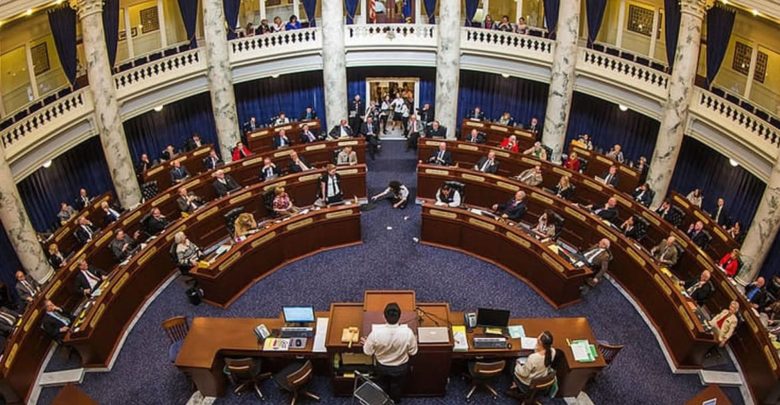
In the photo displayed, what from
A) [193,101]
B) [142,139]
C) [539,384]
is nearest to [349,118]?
[193,101]

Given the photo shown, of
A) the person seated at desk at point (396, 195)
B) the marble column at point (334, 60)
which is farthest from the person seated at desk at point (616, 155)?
the marble column at point (334, 60)

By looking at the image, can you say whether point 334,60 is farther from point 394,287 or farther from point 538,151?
point 394,287

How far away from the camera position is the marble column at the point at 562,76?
47.0 ft

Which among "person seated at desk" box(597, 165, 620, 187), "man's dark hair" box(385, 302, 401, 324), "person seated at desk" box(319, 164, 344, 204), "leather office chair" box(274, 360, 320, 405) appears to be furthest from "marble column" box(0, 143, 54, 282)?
"person seated at desk" box(597, 165, 620, 187)

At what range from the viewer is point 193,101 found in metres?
16.6

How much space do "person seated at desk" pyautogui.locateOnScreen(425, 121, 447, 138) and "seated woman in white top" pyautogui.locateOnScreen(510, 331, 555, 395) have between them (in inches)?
337

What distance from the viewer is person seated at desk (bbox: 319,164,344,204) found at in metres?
13.4

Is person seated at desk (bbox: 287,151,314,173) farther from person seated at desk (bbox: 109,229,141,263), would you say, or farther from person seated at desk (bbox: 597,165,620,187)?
person seated at desk (bbox: 597,165,620,187)

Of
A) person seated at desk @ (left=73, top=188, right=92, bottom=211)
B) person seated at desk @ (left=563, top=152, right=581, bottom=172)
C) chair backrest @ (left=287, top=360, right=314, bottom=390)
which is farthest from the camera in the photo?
person seated at desk @ (left=563, top=152, right=581, bottom=172)

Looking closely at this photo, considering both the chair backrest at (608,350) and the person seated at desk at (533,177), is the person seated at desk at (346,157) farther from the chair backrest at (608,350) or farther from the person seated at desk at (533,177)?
the chair backrest at (608,350)

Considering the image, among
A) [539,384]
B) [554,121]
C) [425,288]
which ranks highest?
[554,121]

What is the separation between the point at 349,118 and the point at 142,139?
5679 millimetres

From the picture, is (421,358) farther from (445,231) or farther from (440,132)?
(440,132)

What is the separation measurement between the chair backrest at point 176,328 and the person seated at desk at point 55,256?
370cm
